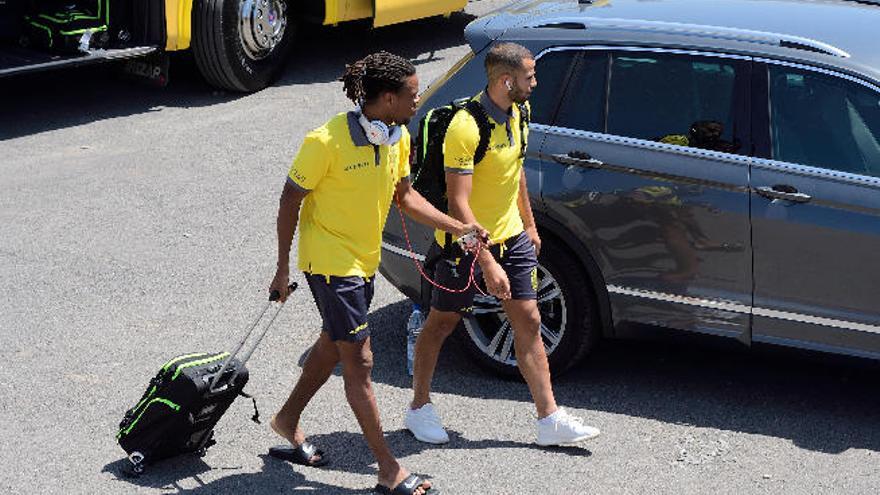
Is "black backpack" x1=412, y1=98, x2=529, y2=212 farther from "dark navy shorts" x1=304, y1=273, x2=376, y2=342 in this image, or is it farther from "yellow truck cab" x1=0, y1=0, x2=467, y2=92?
"yellow truck cab" x1=0, y1=0, x2=467, y2=92

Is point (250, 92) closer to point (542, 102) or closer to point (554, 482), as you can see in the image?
point (542, 102)

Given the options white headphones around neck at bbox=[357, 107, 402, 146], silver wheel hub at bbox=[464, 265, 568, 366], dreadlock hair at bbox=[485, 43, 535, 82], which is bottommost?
silver wheel hub at bbox=[464, 265, 568, 366]

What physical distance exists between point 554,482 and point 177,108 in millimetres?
6764

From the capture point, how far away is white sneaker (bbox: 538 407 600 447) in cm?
701

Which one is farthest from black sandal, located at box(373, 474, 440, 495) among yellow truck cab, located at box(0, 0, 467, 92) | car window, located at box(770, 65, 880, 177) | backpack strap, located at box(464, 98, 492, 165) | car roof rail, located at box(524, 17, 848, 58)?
yellow truck cab, located at box(0, 0, 467, 92)

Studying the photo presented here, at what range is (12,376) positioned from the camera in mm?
7777

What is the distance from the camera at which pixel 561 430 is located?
23.0 feet

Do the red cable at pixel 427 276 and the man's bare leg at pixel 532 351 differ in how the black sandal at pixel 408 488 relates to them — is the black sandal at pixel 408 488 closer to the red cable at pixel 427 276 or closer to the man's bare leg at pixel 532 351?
the man's bare leg at pixel 532 351

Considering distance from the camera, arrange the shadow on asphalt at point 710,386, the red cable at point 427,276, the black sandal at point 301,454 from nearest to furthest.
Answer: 1. the red cable at point 427,276
2. the black sandal at point 301,454
3. the shadow on asphalt at point 710,386

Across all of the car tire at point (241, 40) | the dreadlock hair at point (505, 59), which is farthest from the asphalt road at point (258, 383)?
the car tire at point (241, 40)

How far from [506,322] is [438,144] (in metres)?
1.24

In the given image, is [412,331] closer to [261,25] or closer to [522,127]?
[522,127]

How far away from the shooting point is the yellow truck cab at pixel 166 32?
12.2m

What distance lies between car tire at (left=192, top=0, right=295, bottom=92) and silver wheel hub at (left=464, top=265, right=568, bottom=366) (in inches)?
220
